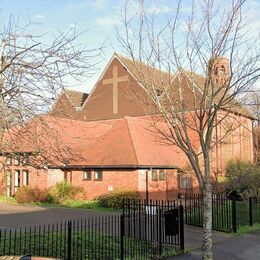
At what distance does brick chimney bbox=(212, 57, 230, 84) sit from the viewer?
373 inches

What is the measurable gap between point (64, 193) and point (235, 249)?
1608 cm

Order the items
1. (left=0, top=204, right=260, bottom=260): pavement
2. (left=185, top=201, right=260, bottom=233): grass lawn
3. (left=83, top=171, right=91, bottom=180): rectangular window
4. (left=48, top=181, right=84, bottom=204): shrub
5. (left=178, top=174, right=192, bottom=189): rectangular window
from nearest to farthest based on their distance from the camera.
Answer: (left=0, top=204, right=260, bottom=260): pavement
(left=185, top=201, right=260, bottom=233): grass lawn
(left=48, top=181, right=84, bottom=204): shrub
(left=83, top=171, right=91, bottom=180): rectangular window
(left=178, top=174, right=192, bottom=189): rectangular window

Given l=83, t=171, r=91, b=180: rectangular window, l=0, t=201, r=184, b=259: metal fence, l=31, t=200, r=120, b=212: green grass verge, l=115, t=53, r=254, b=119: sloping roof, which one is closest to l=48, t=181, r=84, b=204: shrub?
l=31, t=200, r=120, b=212: green grass verge

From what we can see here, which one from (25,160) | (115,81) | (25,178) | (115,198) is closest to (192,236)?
(25,160)

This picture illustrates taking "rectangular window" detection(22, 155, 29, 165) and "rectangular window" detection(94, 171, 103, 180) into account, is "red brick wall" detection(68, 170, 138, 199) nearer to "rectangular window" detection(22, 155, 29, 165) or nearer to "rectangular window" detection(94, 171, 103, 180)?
"rectangular window" detection(94, 171, 103, 180)

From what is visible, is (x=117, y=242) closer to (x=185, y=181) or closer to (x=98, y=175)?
(x=98, y=175)

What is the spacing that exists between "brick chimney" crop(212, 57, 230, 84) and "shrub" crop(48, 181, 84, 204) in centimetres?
1949

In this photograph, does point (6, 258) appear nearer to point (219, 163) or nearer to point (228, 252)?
point (228, 252)

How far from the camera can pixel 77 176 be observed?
98.5 ft

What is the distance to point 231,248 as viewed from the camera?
44.6 feet

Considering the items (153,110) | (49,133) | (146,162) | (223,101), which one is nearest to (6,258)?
(49,133)

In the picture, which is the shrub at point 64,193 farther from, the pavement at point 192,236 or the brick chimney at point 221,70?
the brick chimney at point 221,70

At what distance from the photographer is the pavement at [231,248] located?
1219 cm

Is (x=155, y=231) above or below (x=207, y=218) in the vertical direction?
below
